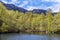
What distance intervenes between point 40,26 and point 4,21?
25.1m

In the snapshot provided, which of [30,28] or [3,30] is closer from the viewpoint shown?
[3,30]

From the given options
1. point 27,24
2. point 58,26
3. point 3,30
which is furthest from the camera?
point 27,24

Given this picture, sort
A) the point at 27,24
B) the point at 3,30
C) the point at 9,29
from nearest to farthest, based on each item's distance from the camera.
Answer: the point at 3,30, the point at 9,29, the point at 27,24

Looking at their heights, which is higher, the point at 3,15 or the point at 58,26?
the point at 3,15

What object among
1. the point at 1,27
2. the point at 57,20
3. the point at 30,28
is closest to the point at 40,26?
the point at 30,28

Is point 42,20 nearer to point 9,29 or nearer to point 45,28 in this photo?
point 45,28

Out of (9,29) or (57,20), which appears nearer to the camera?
(9,29)

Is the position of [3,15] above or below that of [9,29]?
above

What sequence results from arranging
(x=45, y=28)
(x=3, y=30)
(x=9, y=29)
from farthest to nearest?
1. (x=45, y=28)
2. (x=9, y=29)
3. (x=3, y=30)

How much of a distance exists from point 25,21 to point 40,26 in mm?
13246

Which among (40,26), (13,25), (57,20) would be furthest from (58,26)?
(13,25)

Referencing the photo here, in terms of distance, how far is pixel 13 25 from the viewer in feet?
266

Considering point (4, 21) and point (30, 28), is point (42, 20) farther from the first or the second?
point (4, 21)

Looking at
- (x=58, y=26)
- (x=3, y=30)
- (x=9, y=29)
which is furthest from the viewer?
(x=58, y=26)
